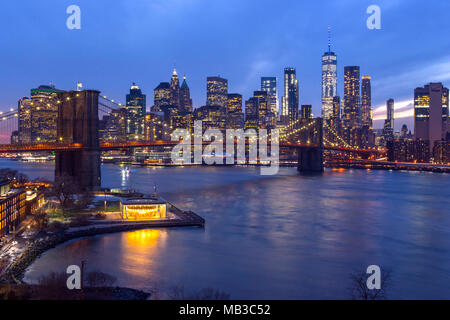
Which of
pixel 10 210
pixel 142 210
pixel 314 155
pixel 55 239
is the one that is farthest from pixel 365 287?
Result: pixel 314 155

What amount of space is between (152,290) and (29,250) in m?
6.31

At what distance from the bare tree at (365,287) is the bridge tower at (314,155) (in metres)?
62.8

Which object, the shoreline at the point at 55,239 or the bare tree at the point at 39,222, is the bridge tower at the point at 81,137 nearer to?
the bare tree at the point at 39,222

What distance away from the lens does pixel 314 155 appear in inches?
3194

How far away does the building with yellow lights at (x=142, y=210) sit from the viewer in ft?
83.5

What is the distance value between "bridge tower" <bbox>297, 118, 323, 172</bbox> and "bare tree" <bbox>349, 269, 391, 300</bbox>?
62.8m

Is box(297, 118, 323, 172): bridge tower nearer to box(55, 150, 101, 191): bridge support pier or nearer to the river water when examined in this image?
the river water

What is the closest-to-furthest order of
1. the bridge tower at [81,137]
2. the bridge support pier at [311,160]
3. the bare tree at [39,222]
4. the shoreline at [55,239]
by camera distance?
the shoreline at [55,239]
the bare tree at [39,222]
the bridge tower at [81,137]
the bridge support pier at [311,160]

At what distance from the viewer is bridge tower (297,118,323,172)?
7962cm

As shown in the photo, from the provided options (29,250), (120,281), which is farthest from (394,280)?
(29,250)

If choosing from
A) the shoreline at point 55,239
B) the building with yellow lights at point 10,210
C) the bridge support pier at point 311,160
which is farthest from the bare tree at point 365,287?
the bridge support pier at point 311,160

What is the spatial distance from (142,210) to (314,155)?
196 ft

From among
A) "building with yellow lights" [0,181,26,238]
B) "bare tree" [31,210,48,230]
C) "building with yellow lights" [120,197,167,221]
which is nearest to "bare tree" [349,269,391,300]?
"building with yellow lights" [120,197,167,221]
